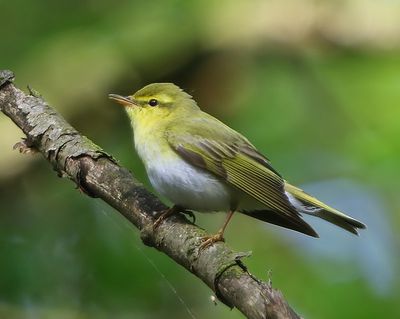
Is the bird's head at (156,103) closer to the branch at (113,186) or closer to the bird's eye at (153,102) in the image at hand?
the bird's eye at (153,102)

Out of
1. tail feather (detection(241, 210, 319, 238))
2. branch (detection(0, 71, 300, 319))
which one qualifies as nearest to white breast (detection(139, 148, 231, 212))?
tail feather (detection(241, 210, 319, 238))

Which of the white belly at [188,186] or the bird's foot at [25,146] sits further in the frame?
the white belly at [188,186]

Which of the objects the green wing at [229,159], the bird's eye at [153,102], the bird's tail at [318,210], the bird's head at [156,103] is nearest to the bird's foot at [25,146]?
the green wing at [229,159]

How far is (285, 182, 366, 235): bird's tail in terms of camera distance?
398 centimetres

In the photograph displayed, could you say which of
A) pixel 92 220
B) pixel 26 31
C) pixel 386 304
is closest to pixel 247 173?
pixel 386 304

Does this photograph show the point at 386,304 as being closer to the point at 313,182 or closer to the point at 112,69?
the point at 313,182

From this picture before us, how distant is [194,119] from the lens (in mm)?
4281

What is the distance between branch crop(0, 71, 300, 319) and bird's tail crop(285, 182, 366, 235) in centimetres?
100

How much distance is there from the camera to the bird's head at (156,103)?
4.37 metres

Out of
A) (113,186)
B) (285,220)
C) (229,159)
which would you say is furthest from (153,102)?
(113,186)

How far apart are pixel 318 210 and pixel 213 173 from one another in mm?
653

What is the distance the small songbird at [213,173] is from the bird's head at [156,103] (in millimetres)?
11

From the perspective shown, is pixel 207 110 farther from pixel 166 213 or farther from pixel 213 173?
pixel 166 213

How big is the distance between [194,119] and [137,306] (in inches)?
50.3
